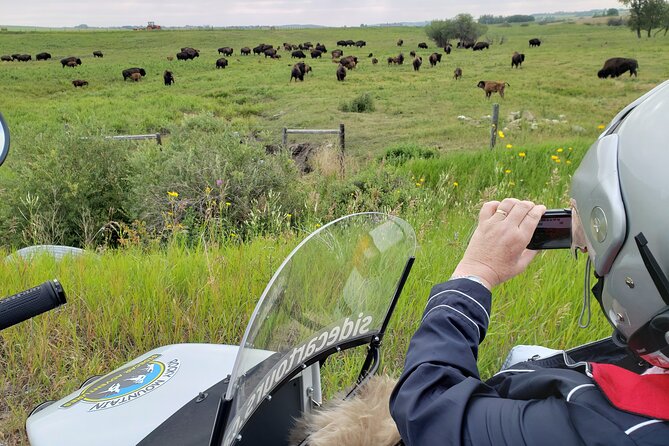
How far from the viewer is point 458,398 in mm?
1015

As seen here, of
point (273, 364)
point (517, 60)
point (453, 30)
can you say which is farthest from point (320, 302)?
point (453, 30)

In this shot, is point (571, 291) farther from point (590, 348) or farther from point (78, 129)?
point (78, 129)

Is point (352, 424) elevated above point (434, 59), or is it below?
below

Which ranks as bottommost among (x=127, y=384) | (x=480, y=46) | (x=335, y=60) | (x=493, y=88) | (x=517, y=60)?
(x=493, y=88)

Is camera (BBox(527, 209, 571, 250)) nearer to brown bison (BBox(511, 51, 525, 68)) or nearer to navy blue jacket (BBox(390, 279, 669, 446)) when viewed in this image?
navy blue jacket (BBox(390, 279, 669, 446))

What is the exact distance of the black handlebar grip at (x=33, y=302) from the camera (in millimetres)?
1078

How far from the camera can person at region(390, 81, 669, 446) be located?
90 cm

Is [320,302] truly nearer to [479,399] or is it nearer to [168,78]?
[479,399]

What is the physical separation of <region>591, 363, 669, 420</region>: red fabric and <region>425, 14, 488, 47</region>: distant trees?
66303 millimetres

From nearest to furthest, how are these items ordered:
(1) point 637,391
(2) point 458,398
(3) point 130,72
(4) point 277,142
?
(1) point 637,391 < (2) point 458,398 < (4) point 277,142 < (3) point 130,72

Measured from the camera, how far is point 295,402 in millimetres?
1222

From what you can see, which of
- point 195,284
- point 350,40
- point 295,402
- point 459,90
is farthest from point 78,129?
point 350,40

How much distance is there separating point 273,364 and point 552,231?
2.36ft

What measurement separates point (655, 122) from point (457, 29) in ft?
225
